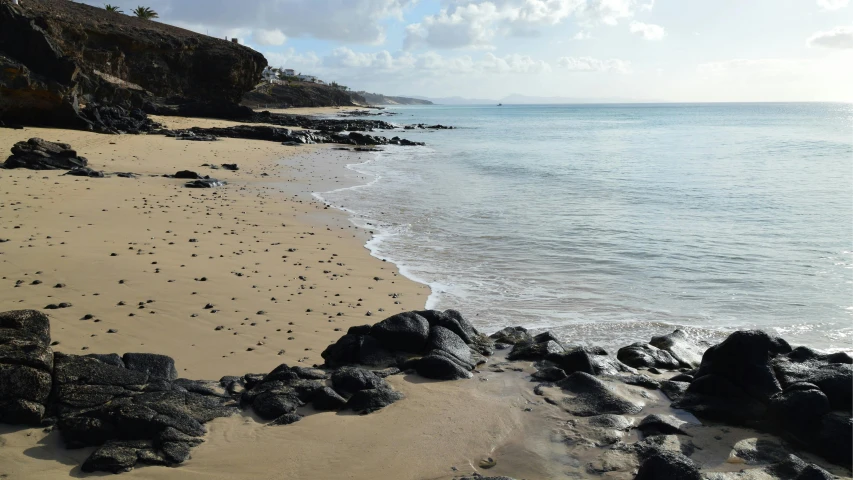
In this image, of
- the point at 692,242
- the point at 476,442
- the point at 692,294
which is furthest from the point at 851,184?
the point at 476,442

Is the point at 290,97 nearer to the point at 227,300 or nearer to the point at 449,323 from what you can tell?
the point at 227,300

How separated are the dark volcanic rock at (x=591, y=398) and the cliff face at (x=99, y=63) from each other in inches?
1034

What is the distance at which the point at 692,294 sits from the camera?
991cm

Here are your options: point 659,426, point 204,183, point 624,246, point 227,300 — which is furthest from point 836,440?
point 204,183

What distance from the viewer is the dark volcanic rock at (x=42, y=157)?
17.3 m

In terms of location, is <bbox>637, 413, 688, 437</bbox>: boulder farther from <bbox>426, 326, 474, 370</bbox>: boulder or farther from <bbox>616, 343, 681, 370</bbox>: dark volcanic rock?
<bbox>426, 326, 474, 370</bbox>: boulder

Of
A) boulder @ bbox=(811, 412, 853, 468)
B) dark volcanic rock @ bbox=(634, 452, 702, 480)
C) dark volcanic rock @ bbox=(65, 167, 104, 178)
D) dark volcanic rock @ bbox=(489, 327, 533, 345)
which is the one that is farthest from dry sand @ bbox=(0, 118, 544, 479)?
boulder @ bbox=(811, 412, 853, 468)

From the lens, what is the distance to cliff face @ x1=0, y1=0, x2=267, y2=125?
2569 centimetres

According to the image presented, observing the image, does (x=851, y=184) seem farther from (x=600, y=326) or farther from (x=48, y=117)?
(x=48, y=117)

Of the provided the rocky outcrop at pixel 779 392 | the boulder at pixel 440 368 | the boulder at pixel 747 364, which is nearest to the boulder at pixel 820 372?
the rocky outcrop at pixel 779 392

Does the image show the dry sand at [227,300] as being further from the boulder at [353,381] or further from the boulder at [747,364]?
the boulder at [747,364]

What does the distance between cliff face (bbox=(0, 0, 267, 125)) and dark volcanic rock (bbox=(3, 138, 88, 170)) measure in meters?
8.25

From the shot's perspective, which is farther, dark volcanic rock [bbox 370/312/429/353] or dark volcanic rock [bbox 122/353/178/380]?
dark volcanic rock [bbox 370/312/429/353]

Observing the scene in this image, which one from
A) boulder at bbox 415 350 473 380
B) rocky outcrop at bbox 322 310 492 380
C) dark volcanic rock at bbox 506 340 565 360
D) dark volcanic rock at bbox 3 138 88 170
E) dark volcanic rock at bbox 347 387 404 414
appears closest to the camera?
dark volcanic rock at bbox 347 387 404 414
